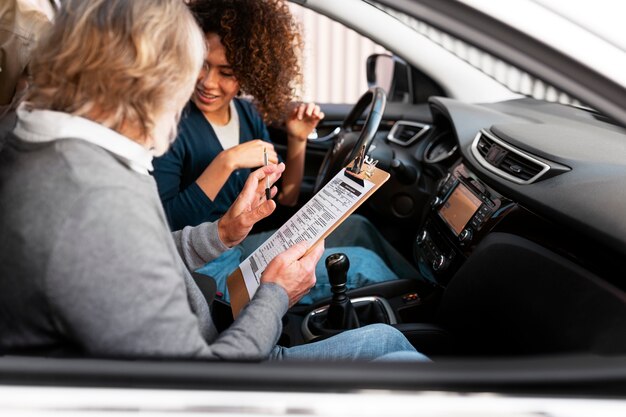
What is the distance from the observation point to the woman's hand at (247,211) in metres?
1.39

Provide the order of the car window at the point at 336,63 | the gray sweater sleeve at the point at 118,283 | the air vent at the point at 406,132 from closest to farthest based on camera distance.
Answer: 1. the gray sweater sleeve at the point at 118,283
2. the air vent at the point at 406,132
3. the car window at the point at 336,63

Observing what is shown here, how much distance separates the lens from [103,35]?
833 millimetres

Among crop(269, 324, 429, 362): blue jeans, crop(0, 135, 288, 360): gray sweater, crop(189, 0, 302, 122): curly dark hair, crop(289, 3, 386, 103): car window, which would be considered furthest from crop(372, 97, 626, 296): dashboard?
crop(289, 3, 386, 103): car window

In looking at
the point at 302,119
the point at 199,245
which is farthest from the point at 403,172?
the point at 199,245

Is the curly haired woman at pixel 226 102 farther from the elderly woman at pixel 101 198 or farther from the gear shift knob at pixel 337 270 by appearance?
the elderly woman at pixel 101 198

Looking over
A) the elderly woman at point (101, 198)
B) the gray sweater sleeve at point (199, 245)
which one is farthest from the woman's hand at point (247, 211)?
the elderly woman at point (101, 198)

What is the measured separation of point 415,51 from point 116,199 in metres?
1.74

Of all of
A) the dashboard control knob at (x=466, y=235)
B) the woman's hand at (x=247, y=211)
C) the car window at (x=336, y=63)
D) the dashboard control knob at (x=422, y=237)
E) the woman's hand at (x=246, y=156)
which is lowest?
the car window at (x=336, y=63)

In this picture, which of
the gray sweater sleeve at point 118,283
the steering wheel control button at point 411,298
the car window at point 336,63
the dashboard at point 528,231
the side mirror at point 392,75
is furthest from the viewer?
the car window at point 336,63

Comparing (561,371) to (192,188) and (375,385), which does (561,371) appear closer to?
(375,385)

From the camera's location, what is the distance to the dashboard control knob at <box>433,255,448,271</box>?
5.48ft

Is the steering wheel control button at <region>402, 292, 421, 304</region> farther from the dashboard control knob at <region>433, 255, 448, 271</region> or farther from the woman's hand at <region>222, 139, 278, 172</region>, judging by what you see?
the woman's hand at <region>222, 139, 278, 172</region>

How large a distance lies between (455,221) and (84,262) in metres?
1.16

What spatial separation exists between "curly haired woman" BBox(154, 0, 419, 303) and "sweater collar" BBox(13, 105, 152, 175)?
2.38 feet
